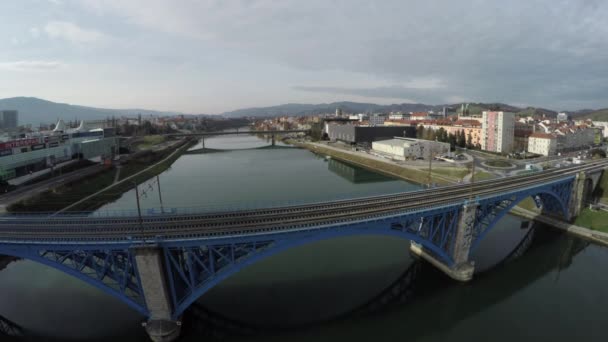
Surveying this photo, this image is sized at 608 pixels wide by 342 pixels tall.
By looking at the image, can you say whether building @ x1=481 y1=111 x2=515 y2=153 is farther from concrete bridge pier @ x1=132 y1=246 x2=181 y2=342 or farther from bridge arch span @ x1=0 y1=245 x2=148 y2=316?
bridge arch span @ x1=0 y1=245 x2=148 y2=316

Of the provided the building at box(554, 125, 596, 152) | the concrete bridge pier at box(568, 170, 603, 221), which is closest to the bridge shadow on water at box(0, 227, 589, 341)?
the concrete bridge pier at box(568, 170, 603, 221)

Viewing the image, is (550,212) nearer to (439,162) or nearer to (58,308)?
(439,162)

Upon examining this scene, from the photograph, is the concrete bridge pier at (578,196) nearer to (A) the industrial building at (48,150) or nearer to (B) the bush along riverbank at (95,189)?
(B) the bush along riverbank at (95,189)

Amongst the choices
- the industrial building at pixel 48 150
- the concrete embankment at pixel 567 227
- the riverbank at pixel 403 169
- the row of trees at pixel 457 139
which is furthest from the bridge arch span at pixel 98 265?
the row of trees at pixel 457 139

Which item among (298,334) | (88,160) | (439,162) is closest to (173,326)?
(298,334)

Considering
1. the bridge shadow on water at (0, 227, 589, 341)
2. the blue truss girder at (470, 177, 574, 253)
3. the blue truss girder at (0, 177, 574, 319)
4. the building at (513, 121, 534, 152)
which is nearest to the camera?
the blue truss girder at (0, 177, 574, 319)

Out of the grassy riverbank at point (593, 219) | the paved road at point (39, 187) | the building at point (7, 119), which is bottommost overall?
the grassy riverbank at point (593, 219)
